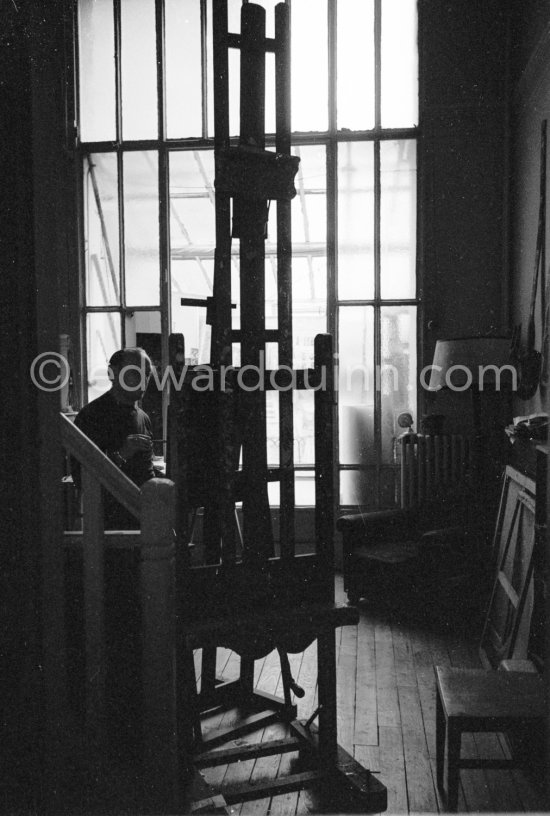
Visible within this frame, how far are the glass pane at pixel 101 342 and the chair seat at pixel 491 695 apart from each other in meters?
4.28

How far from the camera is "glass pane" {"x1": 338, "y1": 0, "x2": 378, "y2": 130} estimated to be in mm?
5895

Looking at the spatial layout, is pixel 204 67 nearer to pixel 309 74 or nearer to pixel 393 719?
pixel 309 74

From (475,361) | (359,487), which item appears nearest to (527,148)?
(475,361)

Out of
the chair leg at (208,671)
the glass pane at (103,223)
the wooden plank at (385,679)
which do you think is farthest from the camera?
the glass pane at (103,223)

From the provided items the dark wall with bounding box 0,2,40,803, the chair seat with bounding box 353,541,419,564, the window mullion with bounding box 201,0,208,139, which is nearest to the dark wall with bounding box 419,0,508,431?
the chair seat with bounding box 353,541,419,564

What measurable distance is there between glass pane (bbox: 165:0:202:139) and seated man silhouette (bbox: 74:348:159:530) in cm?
321

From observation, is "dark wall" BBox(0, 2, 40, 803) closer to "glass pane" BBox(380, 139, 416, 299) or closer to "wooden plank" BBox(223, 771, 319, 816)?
"wooden plank" BBox(223, 771, 319, 816)

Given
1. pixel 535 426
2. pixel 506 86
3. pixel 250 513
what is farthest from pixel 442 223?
pixel 250 513

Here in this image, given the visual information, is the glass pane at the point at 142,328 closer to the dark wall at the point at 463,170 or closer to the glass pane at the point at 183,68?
the glass pane at the point at 183,68

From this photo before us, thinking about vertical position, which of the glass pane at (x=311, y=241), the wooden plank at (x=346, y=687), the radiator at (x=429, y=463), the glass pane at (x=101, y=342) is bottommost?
the wooden plank at (x=346, y=687)

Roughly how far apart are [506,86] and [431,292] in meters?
1.64

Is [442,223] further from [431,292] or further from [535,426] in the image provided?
[535,426]

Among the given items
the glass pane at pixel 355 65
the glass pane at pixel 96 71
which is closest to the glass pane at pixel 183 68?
the glass pane at pixel 96 71

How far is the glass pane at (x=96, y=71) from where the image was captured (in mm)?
6141
